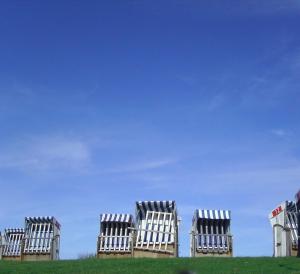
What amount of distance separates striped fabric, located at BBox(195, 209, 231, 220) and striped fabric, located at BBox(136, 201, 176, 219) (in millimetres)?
1505

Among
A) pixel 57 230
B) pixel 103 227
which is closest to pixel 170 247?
pixel 103 227

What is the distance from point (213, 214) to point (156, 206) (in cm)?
318

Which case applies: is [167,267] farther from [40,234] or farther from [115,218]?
[40,234]

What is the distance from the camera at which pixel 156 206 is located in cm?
3031

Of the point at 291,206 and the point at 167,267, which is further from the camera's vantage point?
the point at 291,206

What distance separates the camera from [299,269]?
17062 millimetres

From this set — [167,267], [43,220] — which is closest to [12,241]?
[43,220]

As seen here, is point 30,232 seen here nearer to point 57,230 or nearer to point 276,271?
point 57,230

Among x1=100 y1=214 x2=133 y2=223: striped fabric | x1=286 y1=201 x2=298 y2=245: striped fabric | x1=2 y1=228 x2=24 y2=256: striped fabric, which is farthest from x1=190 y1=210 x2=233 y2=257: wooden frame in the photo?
x1=2 y1=228 x2=24 y2=256: striped fabric

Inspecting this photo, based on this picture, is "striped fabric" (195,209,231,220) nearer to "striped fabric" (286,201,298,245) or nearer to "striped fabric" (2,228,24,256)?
"striped fabric" (286,201,298,245)

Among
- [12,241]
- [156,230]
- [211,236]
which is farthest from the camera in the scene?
[12,241]

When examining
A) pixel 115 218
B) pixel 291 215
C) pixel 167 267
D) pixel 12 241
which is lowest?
pixel 167 267

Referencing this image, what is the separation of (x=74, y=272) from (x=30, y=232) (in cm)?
1690

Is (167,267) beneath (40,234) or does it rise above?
beneath
